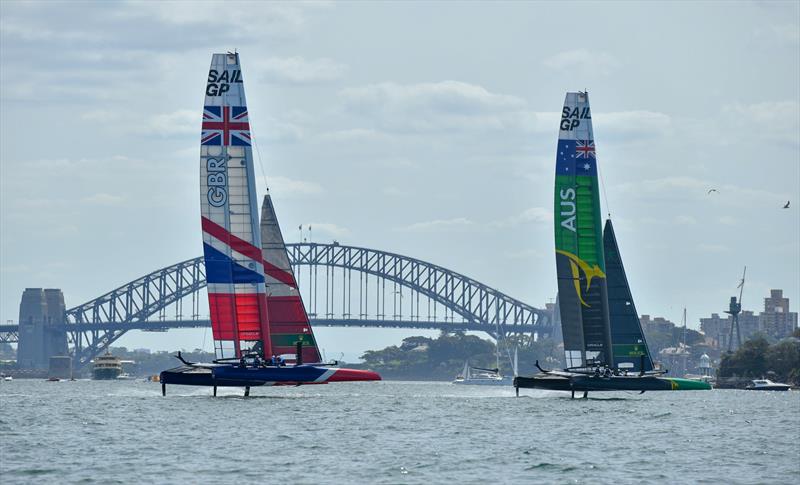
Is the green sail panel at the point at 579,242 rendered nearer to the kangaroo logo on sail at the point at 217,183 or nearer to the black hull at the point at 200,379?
the kangaroo logo on sail at the point at 217,183

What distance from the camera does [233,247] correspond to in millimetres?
54375

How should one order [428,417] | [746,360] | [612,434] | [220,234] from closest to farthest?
1. [612,434]
2. [428,417]
3. [220,234]
4. [746,360]

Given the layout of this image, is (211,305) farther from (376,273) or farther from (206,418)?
(376,273)

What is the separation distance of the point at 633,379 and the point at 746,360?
7261 cm

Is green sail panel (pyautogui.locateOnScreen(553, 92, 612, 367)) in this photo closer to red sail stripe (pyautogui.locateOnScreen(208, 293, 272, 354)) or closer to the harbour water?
the harbour water

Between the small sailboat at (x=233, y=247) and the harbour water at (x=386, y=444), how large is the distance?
4.33 ft

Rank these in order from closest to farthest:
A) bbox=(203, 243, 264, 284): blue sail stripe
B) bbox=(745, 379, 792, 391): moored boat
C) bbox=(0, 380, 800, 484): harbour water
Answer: bbox=(0, 380, 800, 484): harbour water < bbox=(203, 243, 264, 284): blue sail stripe < bbox=(745, 379, 792, 391): moored boat

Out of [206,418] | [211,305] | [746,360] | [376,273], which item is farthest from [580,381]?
[376,273]

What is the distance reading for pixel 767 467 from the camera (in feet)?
104

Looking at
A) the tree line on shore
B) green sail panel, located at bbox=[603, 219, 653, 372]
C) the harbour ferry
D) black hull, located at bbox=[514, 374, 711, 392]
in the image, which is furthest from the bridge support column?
black hull, located at bbox=[514, 374, 711, 392]

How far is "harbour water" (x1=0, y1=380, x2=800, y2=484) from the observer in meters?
29.4

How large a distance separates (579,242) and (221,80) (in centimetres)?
1450

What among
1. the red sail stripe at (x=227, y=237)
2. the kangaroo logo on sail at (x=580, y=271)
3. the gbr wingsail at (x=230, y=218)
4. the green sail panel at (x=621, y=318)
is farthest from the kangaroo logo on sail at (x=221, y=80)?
the green sail panel at (x=621, y=318)

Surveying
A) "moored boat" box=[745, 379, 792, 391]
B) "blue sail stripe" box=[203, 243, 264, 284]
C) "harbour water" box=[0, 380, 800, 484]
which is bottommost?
"harbour water" box=[0, 380, 800, 484]
